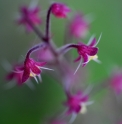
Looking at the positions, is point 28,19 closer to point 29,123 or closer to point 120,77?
point 120,77

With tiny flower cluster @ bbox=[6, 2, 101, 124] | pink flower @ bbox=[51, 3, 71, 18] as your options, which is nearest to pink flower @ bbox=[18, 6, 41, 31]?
tiny flower cluster @ bbox=[6, 2, 101, 124]

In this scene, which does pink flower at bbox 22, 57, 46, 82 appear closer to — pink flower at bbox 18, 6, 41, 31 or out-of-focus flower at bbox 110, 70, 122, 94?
pink flower at bbox 18, 6, 41, 31

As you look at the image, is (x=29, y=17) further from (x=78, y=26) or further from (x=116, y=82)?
(x=116, y=82)

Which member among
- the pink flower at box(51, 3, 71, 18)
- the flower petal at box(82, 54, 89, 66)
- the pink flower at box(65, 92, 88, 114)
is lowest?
the pink flower at box(65, 92, 88, 114)

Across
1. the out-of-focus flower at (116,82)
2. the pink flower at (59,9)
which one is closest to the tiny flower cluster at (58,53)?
the pink flower at (59,9)

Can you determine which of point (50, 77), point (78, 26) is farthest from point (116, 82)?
point (50, 77)

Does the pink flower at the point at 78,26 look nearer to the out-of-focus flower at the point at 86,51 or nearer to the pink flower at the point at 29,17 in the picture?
the pink flower at the point at 29,17
